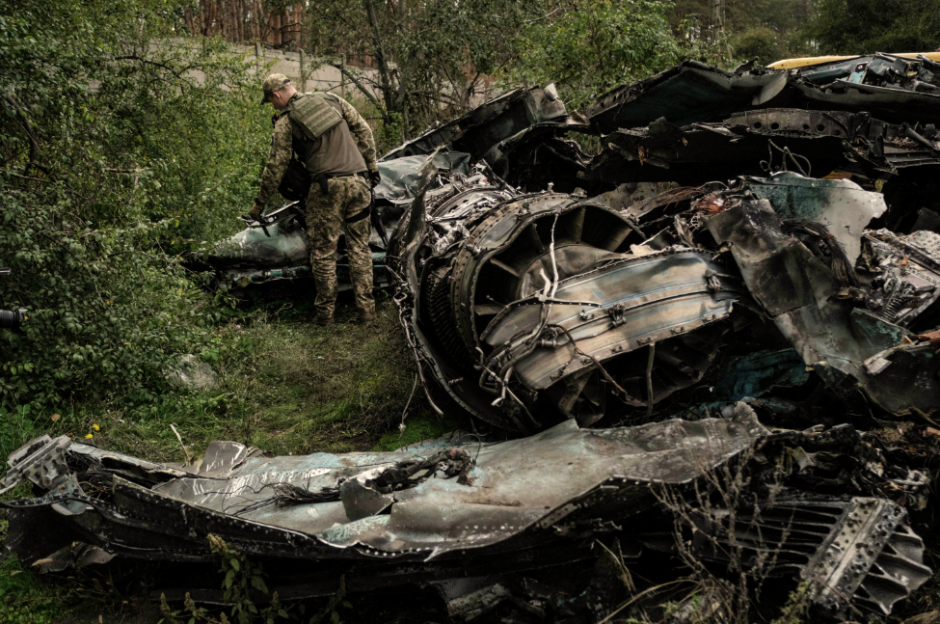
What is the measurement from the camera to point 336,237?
21.5 feet

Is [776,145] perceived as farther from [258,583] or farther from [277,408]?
[258,583]

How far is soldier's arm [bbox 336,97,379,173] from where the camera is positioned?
21.4 feet

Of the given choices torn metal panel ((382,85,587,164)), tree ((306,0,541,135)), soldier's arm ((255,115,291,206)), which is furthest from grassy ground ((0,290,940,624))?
tree ((306,0,541,135))

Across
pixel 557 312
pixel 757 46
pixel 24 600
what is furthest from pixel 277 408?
pixel 757 46

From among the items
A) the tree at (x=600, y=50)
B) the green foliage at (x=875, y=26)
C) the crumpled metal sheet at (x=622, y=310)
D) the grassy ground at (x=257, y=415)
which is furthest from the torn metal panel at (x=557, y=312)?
the green foliage at (x=875, y=26)

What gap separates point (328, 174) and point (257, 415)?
2292 millimetres

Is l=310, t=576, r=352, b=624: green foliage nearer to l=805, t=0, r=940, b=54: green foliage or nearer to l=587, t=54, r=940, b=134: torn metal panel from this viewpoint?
l=587, t=54, r=940, b=134: torn metal panel

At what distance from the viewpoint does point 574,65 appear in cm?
943

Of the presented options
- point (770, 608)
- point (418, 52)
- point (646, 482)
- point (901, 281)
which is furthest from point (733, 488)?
point (418, 52)

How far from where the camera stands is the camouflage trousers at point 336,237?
6418 mm

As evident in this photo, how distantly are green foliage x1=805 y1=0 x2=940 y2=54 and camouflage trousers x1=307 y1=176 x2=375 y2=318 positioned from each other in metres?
12.3

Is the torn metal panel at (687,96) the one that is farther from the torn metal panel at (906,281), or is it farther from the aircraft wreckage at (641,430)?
the torn metal panel at (906,281)

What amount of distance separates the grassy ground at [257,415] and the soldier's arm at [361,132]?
1434mm

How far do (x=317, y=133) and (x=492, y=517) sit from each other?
4284mm
